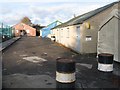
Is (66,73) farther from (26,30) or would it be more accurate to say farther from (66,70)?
(26,30)

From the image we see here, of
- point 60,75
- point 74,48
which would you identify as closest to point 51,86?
point 60,75

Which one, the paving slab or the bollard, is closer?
the paving slab

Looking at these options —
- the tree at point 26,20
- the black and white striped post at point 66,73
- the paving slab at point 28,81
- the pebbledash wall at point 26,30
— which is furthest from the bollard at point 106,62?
the tree at point 26,20

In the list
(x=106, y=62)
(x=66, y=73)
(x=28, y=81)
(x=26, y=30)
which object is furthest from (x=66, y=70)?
(x=26, y=30)

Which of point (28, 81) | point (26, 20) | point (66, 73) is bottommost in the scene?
point (28, 81)

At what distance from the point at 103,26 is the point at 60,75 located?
940 centimetres

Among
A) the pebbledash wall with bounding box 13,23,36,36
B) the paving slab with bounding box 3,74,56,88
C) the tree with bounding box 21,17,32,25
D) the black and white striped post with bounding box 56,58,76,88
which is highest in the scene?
the tree with bounding box 21,17,32,25

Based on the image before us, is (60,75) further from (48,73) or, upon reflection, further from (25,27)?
(25,27)

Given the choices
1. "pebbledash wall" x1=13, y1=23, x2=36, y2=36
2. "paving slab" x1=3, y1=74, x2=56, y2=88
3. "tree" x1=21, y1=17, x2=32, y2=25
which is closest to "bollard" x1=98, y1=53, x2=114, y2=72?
"paving slab" x1=3, y1=74, x2=56, y2=88

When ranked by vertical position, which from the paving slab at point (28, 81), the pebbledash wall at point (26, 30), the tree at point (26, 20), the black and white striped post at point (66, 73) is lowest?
the paving slab at point (28, 81)

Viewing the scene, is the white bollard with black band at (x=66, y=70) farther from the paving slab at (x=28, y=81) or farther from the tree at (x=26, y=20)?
the tree at (x=26, y=20)

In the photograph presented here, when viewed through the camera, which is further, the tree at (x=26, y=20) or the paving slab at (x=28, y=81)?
the tree at (x=26, y=20)

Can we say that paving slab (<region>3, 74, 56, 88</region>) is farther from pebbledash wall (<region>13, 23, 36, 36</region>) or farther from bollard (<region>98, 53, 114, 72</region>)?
pebbledash wall (<region>13, 23, 36, 36</region>)

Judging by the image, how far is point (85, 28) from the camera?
61.8ft
